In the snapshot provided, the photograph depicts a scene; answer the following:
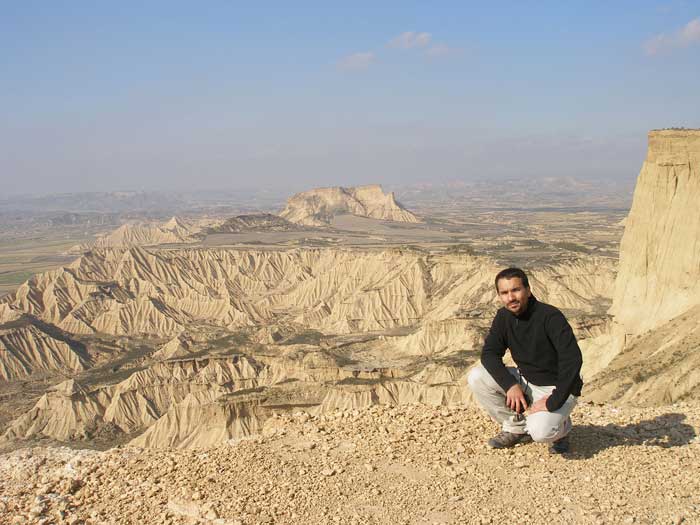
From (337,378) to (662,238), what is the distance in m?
22.1

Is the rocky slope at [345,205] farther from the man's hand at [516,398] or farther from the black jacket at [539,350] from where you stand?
the man's hand at [516,398]

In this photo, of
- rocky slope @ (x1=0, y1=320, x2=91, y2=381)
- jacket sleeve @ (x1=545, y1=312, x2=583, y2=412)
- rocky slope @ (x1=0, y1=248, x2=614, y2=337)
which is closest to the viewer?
jacket sleeve @ (x1=545, y1=312, x2=583, y2=412)

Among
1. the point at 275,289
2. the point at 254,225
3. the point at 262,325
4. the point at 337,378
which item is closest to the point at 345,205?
the point at 254,225

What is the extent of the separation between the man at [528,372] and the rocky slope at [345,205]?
15783cm

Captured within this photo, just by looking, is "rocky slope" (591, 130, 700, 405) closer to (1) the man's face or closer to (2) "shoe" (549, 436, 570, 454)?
(2) "shoe" (549, 436, 570, 454)

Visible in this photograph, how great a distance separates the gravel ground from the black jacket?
100 cm

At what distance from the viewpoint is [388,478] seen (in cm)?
754

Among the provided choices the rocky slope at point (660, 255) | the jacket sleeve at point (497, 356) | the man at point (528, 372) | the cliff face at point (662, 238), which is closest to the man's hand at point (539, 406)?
the man at point (528, 372)

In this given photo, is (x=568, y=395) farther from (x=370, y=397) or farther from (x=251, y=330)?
(x=251, y=330)

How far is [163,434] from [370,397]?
12531 mm

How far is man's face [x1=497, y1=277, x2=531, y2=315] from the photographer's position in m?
7.27

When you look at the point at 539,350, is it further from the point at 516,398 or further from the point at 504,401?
the point at 504,401

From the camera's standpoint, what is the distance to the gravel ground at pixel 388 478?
6801mm

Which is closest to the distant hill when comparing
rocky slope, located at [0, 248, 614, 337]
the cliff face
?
rocky slope, located at [0, 248, 614, 337]
